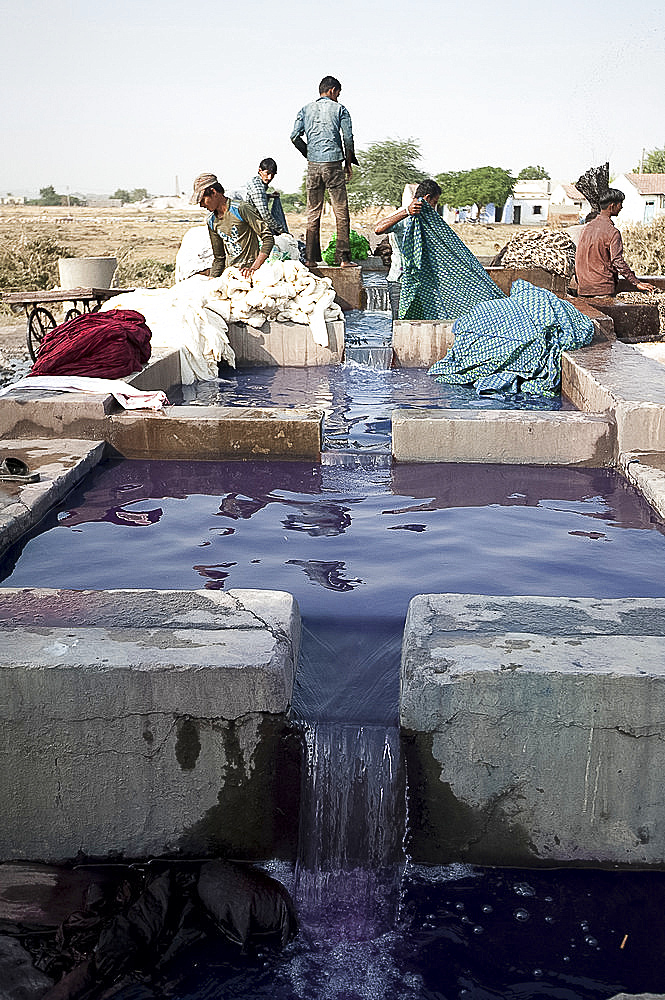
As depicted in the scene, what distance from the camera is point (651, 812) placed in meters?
2.74

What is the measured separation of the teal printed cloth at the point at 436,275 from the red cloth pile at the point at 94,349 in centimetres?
352

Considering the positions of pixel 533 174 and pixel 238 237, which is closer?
pixel 238 237

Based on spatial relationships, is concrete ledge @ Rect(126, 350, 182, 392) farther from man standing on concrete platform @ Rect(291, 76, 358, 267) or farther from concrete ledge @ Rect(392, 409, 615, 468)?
man standing on concrete platform @ Rect(291, 76, 358, 267)

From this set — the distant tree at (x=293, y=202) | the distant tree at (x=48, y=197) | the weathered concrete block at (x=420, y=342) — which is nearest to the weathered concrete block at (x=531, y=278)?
the weathered concrete block at (x=420, y=342)

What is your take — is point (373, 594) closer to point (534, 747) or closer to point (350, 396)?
point (534, 747)

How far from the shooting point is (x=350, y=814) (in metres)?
2.89

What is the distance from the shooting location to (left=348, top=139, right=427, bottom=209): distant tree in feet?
145

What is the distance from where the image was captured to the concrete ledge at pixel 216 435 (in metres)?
5.91

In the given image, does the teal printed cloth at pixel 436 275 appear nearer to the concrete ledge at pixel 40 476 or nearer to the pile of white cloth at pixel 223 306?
the pile of white cloth at pixel 223 306

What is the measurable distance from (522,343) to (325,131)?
4.70 meters

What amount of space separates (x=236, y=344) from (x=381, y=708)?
6913 millimetres

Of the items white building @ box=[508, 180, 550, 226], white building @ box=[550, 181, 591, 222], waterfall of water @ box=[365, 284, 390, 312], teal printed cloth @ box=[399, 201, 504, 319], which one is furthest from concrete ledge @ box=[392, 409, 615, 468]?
white building @ box=[508, 180, 550, 226]

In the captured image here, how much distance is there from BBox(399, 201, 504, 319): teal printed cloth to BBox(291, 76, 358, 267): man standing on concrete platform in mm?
2131

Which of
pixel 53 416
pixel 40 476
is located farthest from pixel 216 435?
pixel 40 476
